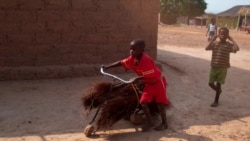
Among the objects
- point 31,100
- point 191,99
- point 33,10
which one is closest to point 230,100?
point 191,99

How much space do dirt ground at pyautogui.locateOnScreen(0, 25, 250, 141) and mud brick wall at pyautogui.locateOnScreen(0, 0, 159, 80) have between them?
30cm

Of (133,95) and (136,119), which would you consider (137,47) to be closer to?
(133,95)

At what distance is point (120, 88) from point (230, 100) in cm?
276

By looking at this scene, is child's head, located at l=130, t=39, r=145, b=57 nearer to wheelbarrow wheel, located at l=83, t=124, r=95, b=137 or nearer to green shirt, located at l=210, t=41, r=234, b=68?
wheelbarrow wheel, located at l=83, t=124, r=95, b=137

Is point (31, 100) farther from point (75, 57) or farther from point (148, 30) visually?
point (148, 30)

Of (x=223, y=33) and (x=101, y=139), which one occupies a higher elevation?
(x=223, y=33)

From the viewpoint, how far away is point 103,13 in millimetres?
7340

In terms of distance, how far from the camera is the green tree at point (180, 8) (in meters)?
41.9

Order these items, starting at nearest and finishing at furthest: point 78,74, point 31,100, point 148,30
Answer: point 31,100
point 78,74
point 148,30

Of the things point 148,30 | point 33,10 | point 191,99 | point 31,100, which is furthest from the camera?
point 148,30

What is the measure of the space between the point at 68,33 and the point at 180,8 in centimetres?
3713

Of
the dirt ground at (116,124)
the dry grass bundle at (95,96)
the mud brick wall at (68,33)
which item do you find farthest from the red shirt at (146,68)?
the mud brick wall at (68,33)

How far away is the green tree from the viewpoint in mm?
41894

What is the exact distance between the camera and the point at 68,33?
711 centimetres
